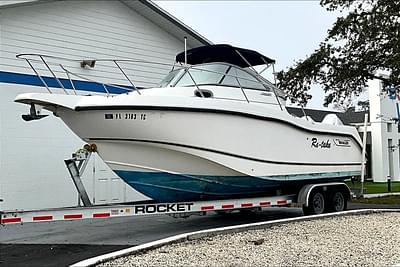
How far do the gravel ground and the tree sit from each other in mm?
7767

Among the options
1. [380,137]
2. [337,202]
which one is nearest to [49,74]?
[337,202]

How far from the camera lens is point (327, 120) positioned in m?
11.7

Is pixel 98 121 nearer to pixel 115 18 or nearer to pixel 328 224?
pixel 328 224

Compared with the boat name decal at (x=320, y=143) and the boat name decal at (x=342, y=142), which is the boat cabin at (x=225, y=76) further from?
the boat name decal at (x=342, y=142)

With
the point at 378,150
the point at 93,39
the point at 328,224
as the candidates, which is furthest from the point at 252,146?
the point at 378,150

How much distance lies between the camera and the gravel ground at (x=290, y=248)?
243 inches

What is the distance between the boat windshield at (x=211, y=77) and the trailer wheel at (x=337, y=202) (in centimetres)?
318

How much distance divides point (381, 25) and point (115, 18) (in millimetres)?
7919

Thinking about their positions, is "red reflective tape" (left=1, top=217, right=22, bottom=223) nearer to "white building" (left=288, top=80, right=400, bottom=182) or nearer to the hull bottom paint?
the hull bottom paint

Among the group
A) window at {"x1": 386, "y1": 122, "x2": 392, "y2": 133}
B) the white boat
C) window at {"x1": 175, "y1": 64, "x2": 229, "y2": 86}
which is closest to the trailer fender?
the white boat

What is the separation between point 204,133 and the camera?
28.2ft

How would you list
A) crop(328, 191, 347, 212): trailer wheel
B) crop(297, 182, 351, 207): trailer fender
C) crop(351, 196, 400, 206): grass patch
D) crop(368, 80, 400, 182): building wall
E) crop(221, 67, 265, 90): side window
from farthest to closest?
crop(368, 80, 400, 182): building wall → crop(351, 196, 400, 206): grass patch → crop(328, 191, 347, 212): trailer wheel → crop(297, 182, 351, 207): trailer fender → crop(221, 67, 265, 90): side window

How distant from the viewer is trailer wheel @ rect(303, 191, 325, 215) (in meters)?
10.6

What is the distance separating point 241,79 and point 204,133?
1.75 m
